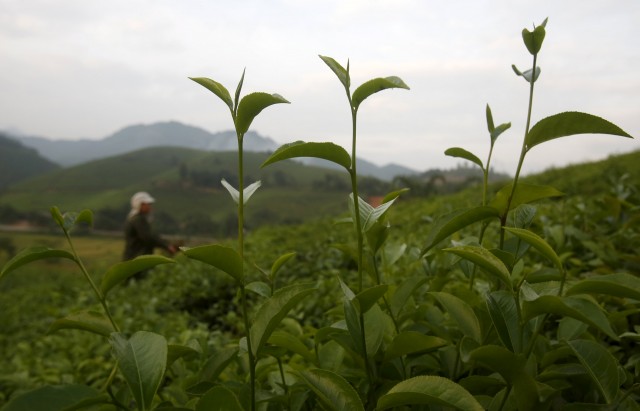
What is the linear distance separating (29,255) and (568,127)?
0.94 meters

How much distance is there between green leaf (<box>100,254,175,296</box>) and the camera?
88 centimetres

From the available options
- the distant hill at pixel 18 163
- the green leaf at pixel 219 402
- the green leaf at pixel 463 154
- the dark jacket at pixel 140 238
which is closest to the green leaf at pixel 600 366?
the green leaf at pixel 463 154

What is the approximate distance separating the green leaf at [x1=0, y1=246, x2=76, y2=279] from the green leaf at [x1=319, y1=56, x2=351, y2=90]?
0.57 meters

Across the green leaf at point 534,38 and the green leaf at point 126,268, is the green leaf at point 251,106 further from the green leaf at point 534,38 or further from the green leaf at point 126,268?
the green leaf at point 534,38

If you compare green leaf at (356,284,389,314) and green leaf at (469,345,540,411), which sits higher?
green leaf at (356,284,389,314)

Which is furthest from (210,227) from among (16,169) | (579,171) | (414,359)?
(16,169)

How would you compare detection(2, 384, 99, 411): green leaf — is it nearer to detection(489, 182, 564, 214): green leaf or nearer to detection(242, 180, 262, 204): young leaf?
detection(242, 180, 262, 204): young leaf

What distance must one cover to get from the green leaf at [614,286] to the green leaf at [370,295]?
29 centimetres

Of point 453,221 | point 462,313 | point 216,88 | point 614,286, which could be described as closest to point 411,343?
point 462,313

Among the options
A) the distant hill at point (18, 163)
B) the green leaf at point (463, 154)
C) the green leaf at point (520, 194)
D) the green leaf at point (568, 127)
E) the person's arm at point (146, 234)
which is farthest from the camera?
the distant hill at point (18, 163)

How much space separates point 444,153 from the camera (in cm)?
107

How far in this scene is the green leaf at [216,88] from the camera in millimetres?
826

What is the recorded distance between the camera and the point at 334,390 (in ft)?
2.59

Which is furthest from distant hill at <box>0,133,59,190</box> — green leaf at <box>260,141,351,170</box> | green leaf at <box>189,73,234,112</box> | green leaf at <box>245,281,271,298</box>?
green leaf at <box>260,141,351,170</box>
